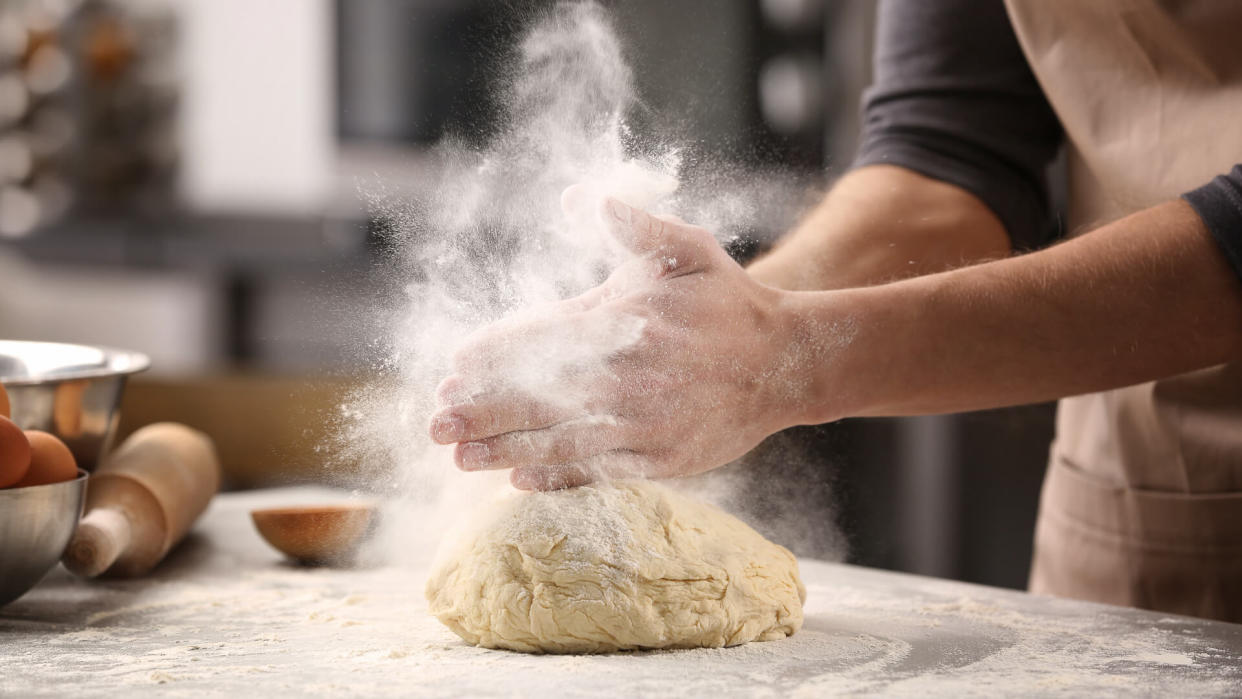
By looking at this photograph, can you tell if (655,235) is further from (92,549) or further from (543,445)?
(92,549)

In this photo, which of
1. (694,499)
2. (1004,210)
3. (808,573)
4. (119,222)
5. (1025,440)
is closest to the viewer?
(694,499)

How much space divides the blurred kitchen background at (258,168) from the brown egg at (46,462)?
1.66 m

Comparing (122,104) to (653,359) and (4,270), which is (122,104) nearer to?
(4,270)

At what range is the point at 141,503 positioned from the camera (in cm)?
135

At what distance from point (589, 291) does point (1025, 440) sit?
207cm

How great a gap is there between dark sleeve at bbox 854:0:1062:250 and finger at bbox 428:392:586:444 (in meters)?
0.77

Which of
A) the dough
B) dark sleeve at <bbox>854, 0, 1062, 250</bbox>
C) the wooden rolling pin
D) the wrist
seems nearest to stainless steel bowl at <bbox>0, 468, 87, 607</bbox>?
the wooden rolling pin

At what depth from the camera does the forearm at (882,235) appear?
138 cm

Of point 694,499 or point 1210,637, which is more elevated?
point 694,499

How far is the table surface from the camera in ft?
2.80

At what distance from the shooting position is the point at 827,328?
3.40 ft

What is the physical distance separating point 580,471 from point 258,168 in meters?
3.33

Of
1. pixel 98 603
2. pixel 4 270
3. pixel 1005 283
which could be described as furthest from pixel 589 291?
pixel 4 270

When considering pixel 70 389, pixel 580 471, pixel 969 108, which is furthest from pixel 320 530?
pixel 969 108
